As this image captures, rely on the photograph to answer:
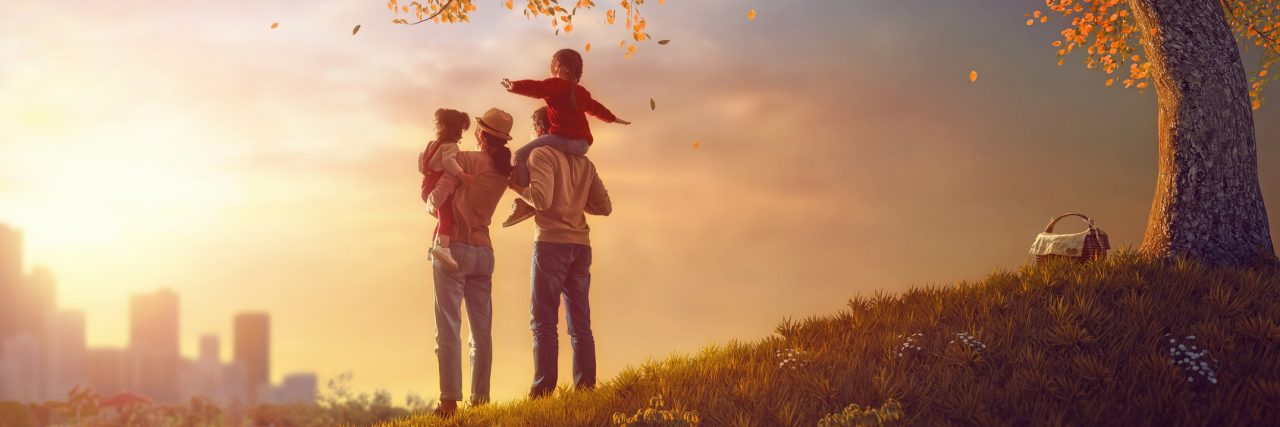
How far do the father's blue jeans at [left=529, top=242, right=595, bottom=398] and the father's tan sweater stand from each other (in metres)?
0.10

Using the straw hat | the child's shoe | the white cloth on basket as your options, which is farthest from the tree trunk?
the child's shoe

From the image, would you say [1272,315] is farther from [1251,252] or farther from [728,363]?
[728,363]

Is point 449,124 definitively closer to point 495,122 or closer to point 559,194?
point 495,122

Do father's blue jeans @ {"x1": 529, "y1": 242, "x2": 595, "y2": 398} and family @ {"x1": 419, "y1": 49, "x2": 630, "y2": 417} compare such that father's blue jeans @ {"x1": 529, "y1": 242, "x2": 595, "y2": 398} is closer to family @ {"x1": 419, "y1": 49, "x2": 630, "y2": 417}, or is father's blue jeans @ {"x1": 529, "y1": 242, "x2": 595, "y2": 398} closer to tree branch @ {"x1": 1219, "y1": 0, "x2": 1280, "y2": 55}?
family @ {"x1": 419, "y1": 49, "x2": 630, "y2": 417}

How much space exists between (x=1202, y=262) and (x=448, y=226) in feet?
24.0

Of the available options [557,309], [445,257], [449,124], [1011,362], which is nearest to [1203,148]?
[1011,362]

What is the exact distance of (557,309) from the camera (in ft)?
25.6

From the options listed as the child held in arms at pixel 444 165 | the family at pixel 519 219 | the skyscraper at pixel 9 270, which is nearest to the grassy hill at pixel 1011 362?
the family at pixel 519 219

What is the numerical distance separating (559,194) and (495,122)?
79cm

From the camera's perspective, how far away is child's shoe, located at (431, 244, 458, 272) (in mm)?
7535

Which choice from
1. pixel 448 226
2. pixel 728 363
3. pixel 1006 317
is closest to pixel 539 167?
pixel 448 226

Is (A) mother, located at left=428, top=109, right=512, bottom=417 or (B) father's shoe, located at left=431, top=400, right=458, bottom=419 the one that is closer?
(A) mother, located at left=428, top=109, right=512, bottom=417

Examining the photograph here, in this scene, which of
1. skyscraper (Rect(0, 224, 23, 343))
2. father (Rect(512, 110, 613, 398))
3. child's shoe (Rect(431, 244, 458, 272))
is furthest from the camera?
skyscraper (Rect(0, 224, 23, 343))

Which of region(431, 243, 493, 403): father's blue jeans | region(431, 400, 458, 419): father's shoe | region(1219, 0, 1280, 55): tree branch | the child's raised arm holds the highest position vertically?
region(1219, 0, 1280, 55): tree branch
